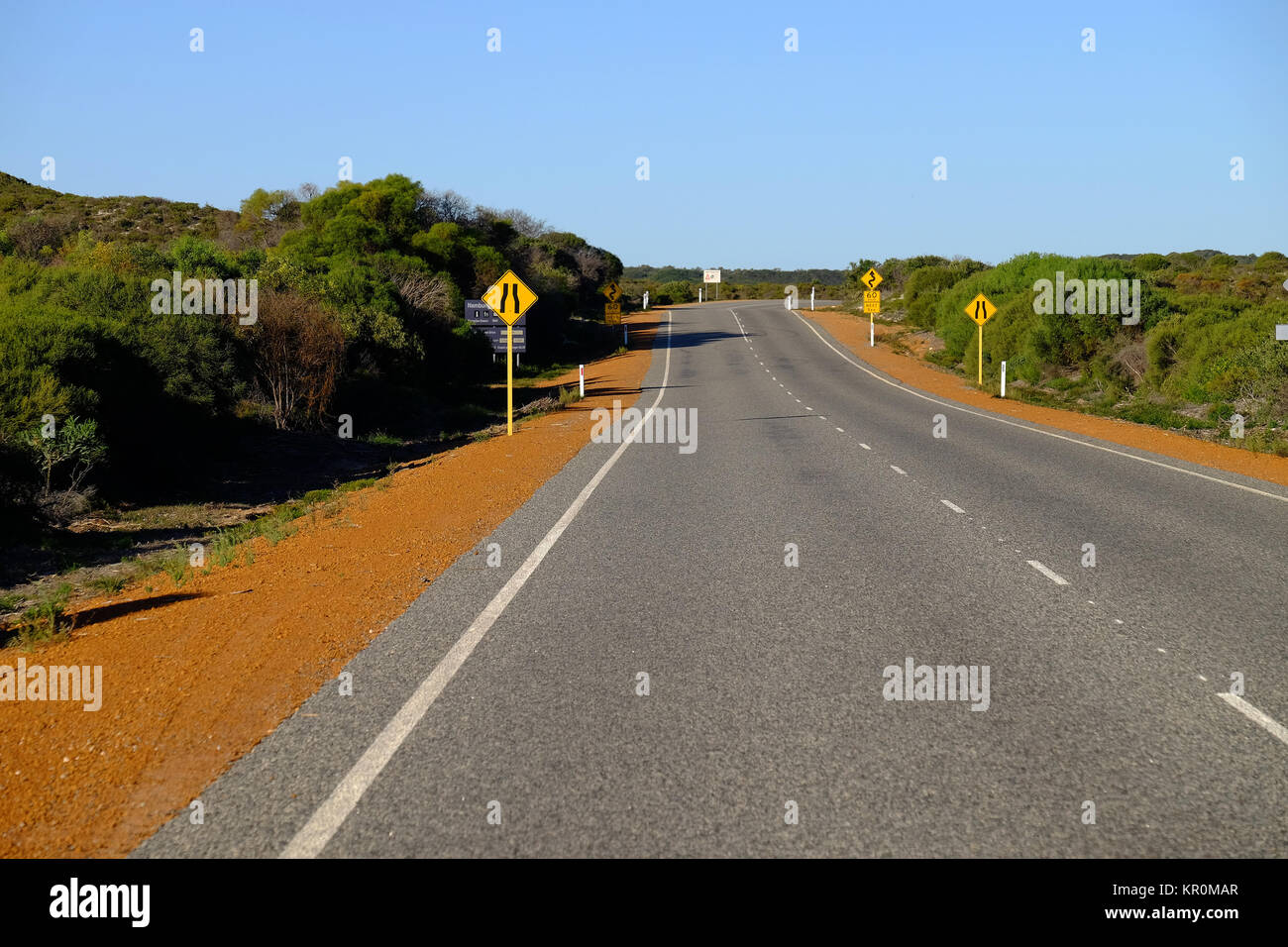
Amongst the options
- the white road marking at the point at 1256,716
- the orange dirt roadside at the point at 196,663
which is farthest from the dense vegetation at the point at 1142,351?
the orange dirt roadside at the point at 196,663

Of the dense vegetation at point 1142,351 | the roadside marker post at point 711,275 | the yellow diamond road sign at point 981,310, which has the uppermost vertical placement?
the roadside marker post at point 711,275

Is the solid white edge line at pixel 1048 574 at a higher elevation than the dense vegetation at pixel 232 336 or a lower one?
lower

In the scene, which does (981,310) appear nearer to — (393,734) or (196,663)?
(196,663)

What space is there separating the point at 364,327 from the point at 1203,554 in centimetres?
2862

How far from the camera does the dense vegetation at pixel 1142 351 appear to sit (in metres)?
22.4

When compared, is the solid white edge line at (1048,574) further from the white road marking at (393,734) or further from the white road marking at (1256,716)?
the white road marking at (393,734)

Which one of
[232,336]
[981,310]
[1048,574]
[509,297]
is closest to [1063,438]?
[509,297]

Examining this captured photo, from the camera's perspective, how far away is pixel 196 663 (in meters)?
6.75

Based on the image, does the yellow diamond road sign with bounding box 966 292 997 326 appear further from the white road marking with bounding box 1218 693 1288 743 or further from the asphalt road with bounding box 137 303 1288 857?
the white road marking with bounding box 1218 693 1288 743

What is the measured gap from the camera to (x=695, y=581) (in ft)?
27.9

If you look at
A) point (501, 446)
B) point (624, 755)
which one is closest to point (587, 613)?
point (624, 755)

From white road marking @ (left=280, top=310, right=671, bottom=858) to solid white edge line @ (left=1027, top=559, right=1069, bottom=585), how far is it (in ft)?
14.2

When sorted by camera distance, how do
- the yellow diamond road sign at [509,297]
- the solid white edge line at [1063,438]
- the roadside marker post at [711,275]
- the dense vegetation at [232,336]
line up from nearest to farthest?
the solid white edge line at [1063,438] → the dense vegetation at [232,336] → the yellow diamond road sign at [509,297] → the roadside marker post at [711,275]

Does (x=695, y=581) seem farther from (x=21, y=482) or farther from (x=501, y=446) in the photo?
(x=501, y=446)
